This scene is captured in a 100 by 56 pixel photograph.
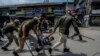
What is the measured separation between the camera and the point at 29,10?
40969 mm

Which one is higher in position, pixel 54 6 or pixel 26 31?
pixel 26 31

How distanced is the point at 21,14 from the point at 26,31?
32086mm

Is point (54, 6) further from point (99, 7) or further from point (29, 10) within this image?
point (99, 7)

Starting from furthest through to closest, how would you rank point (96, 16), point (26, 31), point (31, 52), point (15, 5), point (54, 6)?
point (15, 5) < point (54, 6) < point (96, 16) < point (31, 52) < point (26, 31)

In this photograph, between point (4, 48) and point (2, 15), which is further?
point (2, 15)

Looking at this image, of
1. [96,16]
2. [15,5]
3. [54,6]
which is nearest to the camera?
[96,16]

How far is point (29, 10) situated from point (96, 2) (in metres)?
14.7

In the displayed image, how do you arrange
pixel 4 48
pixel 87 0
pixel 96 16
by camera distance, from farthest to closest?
pixel 87 0 → pixel 96 16 → pixel 4 48

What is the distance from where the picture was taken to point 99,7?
30453mm

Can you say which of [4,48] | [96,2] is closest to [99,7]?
[96,2]

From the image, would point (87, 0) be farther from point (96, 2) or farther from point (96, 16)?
point (96, 16)

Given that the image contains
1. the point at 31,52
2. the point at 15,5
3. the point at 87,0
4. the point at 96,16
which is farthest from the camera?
the point at 15,5

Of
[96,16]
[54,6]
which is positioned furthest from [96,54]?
[54,6]

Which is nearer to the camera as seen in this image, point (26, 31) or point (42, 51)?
point (26, 31)
